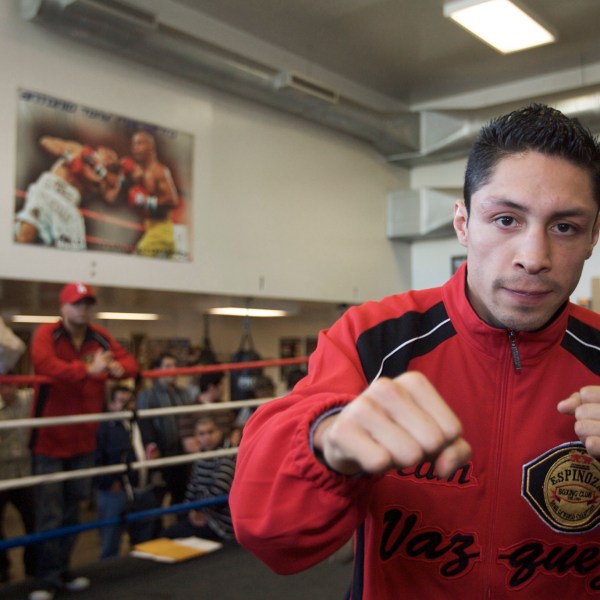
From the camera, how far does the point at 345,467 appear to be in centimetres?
72

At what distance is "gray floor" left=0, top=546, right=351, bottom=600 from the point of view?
259 centimetres

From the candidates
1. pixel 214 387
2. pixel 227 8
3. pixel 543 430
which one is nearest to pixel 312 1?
pixel 227 8

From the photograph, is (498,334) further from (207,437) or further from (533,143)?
(207,437)

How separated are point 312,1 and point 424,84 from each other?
1.67 meters

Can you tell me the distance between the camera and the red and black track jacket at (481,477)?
101cm

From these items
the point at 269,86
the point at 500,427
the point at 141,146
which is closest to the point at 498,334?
the point at 500,427

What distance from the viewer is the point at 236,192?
14.5 feet

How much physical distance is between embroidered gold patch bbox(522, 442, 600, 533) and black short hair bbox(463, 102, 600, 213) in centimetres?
40

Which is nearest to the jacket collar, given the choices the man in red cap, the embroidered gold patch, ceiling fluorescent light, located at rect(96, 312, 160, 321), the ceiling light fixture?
the embroidered gold patch

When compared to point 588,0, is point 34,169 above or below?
Result: below

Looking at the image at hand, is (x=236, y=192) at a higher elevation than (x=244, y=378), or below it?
higher

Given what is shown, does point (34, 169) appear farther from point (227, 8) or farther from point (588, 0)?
point (588, 0)

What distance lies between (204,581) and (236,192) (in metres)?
2.51

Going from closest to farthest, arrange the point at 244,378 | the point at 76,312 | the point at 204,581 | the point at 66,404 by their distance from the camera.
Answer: the point at 204,581 < the point at 66,404 < the point at 76,312 < the point at 244,378
